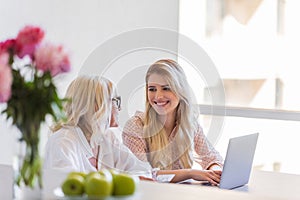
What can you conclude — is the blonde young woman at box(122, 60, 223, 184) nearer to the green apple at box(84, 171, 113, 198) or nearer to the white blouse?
the white blouse

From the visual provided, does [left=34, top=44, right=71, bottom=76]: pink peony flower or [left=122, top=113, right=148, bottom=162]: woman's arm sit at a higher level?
[left=34, top=44, right=71, bottom=76]: pink peony flower

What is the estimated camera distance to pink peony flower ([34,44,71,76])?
4.29ft

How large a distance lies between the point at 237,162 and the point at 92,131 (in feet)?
2.21

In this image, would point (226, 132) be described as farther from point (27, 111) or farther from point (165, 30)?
point (27, 111)

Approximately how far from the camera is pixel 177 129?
2.96 metres

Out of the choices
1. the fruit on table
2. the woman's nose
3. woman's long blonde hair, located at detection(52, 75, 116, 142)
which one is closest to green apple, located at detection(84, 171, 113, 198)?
the fruit on table

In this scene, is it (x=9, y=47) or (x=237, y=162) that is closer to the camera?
(x=9, y=47)

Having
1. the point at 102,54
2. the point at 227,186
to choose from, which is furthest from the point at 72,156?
the point at 102,54

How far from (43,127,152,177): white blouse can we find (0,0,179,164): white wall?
1.31 m

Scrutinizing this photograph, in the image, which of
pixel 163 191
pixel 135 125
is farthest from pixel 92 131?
pixel 163 191

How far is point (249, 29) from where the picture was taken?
13.9ft

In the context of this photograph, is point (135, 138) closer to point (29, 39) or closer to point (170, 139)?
point (170, 139)

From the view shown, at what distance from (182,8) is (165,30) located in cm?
20

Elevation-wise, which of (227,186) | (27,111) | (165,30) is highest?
(165,30)
